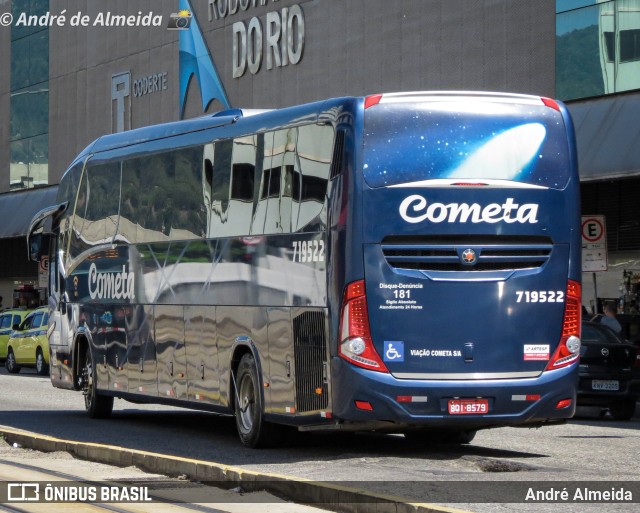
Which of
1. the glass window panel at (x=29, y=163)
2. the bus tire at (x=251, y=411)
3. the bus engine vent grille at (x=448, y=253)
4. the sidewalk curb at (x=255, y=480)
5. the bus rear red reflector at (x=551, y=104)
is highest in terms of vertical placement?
the glass window panel at (x=29, y=163)

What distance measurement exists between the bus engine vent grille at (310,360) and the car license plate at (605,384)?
9.03 m

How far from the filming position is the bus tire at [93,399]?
20672 millimetres

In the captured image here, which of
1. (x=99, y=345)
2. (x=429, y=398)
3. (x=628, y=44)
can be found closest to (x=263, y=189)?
(x=429, y=398)

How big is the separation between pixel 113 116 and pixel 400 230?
3825 cm

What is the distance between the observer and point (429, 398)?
13500mm

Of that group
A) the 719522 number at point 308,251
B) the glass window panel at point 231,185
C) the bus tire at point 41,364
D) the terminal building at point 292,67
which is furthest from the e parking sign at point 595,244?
the bus tire at point 41,364

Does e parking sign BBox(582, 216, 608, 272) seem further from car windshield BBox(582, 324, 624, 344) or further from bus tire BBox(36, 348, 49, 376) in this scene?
bus tire BBox(36, 348, 49, 376)

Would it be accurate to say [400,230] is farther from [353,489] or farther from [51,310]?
[51,310]

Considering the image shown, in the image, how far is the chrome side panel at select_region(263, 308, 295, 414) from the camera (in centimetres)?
1466

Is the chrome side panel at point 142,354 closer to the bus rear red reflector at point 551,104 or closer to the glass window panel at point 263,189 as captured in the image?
the glass window panel at point 263,189

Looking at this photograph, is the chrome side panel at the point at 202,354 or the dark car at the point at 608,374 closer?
the chrome side panel at the point at 202,354

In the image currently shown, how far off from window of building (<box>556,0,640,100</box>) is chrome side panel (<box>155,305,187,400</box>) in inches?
538

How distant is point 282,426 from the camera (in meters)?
15.5

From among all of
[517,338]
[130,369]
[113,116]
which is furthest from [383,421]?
[113,116]
